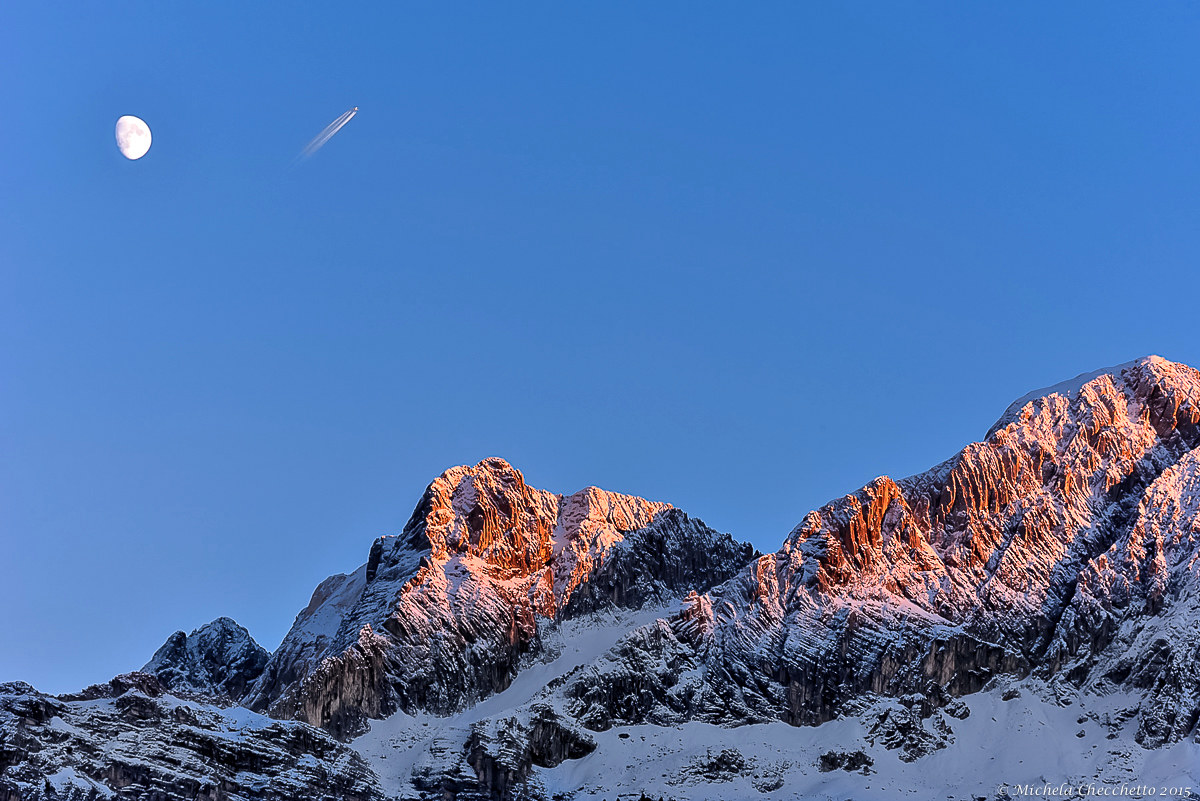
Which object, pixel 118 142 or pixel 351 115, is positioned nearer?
pixel 351 115

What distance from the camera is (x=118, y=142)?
179375 mm

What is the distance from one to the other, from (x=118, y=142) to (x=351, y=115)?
33.6m

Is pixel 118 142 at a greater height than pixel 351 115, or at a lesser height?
greater

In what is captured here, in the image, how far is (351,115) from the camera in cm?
15738
